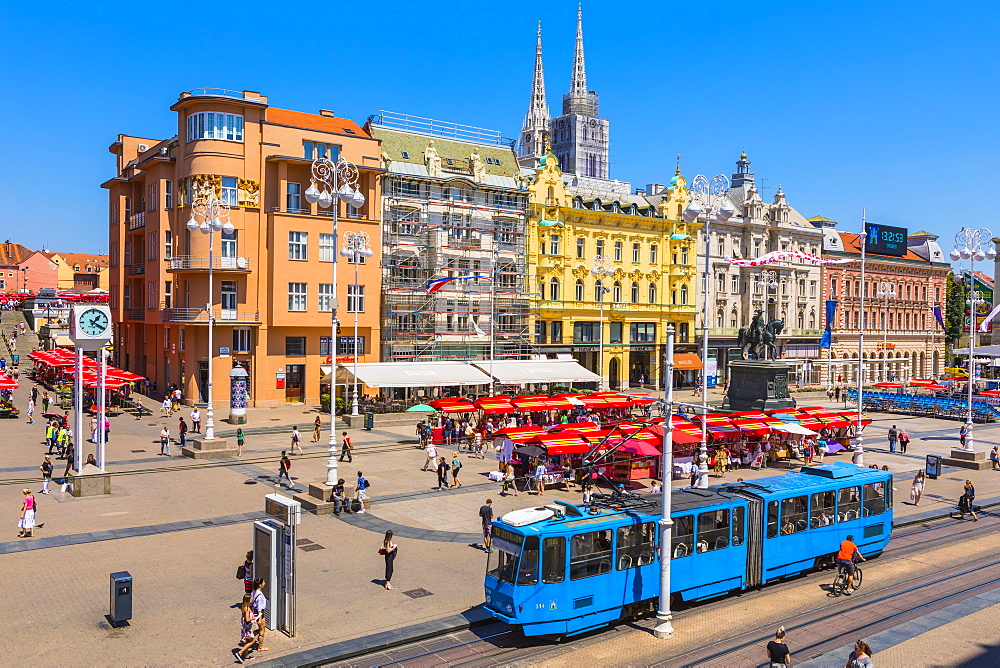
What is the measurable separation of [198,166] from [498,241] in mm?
24136

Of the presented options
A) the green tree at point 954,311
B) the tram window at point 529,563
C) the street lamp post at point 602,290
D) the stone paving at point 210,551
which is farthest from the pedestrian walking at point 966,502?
the green tree at point 954,311

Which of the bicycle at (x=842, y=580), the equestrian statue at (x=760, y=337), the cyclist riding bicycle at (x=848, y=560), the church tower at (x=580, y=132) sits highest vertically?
the church tower at (x=580, y=132)

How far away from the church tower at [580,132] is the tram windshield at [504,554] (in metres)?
147

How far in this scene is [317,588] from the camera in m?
19.8

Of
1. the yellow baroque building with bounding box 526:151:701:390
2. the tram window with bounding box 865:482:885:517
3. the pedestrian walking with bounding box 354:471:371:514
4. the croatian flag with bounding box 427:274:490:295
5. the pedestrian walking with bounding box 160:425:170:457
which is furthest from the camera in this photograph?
the yellow baroque building with bounding box 526:151:701:390

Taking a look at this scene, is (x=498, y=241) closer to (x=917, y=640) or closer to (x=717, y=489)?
(x=717, y=489)

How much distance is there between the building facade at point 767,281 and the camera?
8181 centimetres

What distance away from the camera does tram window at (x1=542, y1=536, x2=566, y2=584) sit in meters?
16.4

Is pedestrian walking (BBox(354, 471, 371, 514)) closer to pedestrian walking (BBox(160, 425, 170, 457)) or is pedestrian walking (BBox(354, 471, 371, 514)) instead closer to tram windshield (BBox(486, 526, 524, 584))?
tram windshield (BBox(486, 526, 524, 584))

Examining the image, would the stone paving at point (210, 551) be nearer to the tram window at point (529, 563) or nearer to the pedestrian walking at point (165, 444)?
the pedestrian walking at point (165, 444)

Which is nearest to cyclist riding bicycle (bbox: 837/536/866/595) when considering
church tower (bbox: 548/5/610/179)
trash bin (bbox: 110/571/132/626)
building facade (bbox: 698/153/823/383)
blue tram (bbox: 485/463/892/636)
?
blue tram (bbox: 485/463/892/636)

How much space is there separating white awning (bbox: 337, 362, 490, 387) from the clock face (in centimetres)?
2103

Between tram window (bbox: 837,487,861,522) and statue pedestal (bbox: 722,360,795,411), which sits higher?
statue pedestal (bbox: 722,360,795,411)

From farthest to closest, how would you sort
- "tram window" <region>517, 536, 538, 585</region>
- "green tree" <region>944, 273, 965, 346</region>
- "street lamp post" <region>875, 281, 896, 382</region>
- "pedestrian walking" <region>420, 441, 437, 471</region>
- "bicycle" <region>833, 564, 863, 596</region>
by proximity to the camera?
"green tree" <region>944, 273, 965, 346</region>
"street lamp post" <region>875, 281, 896, 382</region>
"pedestrian walking" <region>420, 441, 437, 471</region>
"bicycle" <region>833, 564, 863, 596</region>
"tram window" <region>517, 536, 538, 585</region>
